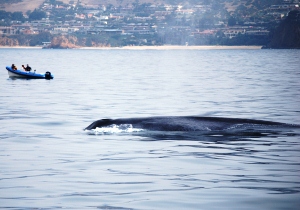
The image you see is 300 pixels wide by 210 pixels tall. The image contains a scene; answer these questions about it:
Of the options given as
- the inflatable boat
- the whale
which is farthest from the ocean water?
the inflatable boat

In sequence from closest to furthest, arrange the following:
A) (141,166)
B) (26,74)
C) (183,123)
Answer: (141,166) < (183,123) < (26,74)

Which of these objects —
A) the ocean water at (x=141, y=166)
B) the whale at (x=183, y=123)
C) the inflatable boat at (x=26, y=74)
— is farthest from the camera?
the inflatable boat at (x=26, y=74)

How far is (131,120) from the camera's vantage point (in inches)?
878

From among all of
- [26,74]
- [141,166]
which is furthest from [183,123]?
[26,74]

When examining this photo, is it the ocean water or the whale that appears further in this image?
the whale

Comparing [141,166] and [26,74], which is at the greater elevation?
[141,166]

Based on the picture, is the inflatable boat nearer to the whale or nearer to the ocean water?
the ocean water

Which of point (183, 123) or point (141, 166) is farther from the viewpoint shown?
point (183, 123)

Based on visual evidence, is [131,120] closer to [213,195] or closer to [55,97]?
[213,195]

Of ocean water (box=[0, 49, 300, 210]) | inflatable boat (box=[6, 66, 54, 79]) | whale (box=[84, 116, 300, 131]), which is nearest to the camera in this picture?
ocean water (box=[0, 49, 300, 210])

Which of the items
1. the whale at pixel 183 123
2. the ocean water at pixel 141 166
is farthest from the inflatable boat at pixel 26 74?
the whale at pixel 183 123

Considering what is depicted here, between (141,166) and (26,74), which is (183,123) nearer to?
(141,166)

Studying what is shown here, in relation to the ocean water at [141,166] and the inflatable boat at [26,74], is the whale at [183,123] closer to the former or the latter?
the ocean water at [141,166]

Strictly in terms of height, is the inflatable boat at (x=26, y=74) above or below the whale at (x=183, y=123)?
below
